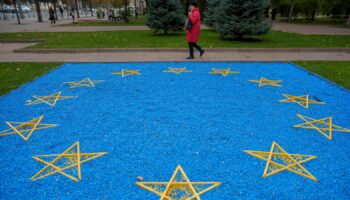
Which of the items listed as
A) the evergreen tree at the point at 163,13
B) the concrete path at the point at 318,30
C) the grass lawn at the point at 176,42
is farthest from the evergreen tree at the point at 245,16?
the concrete path at the point at 318,30

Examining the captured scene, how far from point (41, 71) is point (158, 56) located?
4.55 metres

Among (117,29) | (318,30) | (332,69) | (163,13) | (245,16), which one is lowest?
(332,69)

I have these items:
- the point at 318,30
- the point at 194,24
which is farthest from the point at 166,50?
the point at 318,30

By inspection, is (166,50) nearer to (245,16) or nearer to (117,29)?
(245,16)

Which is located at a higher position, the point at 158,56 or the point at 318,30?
the point at 318,30

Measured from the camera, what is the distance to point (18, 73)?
9.12 metres

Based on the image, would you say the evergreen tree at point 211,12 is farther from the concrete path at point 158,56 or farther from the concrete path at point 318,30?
the concrete path at point 158,56

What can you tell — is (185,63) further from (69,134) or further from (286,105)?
(69,134)

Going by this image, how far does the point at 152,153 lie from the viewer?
4227mm

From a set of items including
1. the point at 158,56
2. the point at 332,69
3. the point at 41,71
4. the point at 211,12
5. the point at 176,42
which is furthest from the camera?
the point at 211,12

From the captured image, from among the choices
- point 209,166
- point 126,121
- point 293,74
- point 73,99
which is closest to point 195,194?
point 209,166

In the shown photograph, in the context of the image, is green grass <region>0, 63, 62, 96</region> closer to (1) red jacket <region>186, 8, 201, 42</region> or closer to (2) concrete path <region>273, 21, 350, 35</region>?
(1) red jacket <region>186, 8, 201, 42</region>

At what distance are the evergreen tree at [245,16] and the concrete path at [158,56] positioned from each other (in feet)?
8.72

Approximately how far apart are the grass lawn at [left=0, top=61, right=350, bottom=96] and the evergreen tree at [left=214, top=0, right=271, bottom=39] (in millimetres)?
4683
